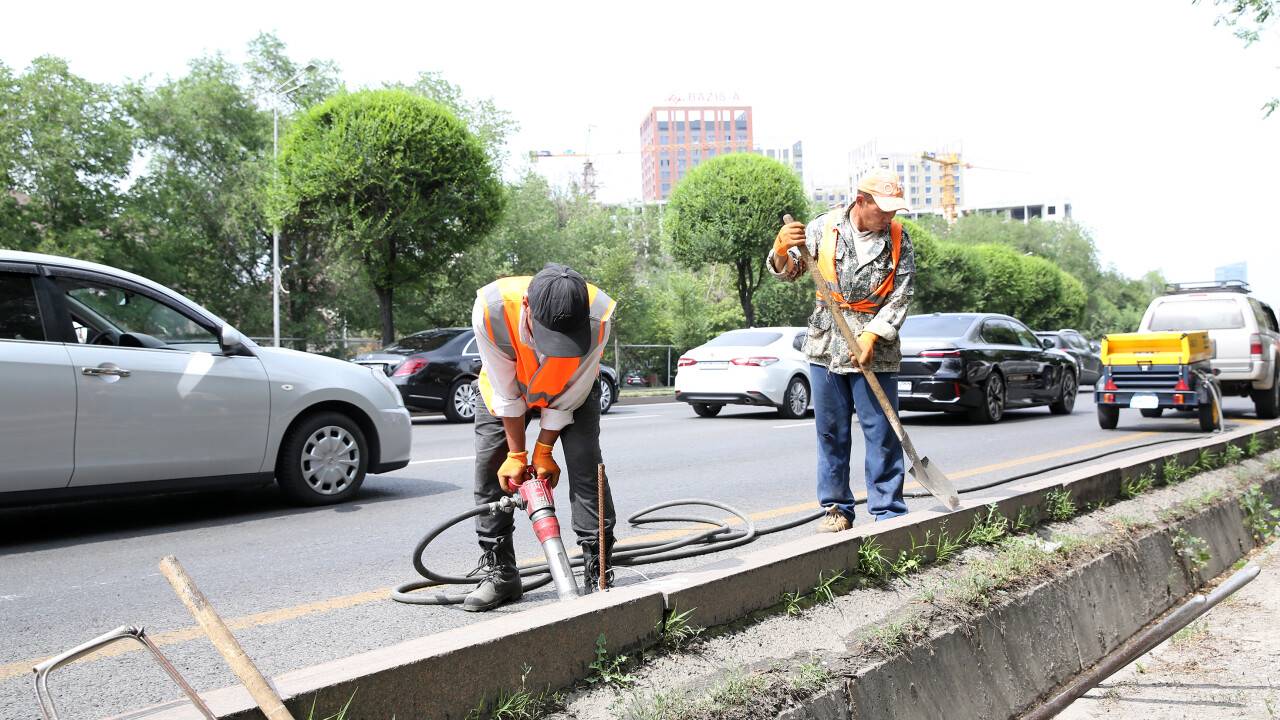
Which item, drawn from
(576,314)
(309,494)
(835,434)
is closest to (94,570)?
(309,494)

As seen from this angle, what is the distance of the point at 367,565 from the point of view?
503cm

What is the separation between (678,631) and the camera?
3102mm

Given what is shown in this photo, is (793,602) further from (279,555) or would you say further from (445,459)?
(445,459)

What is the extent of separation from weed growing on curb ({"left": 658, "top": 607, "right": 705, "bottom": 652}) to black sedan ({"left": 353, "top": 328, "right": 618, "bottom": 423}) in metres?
10.9

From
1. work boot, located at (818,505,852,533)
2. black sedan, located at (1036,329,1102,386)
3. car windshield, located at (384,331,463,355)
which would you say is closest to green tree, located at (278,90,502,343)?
car windshield, located at (384,331,463,355)

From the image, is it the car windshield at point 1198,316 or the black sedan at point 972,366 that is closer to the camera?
the black sedan at point 972,366

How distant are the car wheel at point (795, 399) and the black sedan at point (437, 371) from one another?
A: 282 cm

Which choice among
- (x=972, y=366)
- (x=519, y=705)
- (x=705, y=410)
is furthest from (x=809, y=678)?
(x=705, y=410)

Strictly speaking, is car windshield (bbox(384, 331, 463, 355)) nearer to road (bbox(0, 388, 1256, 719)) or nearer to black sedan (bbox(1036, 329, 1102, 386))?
road (bbox(0, 388, 1256, 719))

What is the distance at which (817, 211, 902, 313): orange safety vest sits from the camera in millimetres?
4918

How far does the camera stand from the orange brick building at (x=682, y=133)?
187875mm

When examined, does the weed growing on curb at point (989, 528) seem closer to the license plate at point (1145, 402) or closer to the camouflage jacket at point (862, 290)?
the camouflage jacket at point (862, 290)

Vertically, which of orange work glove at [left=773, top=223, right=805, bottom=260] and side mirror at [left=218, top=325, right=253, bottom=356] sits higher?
orange work glove at [left=773, top=223, right=805, bottom=260]

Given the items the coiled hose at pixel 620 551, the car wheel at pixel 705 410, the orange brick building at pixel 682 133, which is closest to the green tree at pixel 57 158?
the car wheel at pixel 705 410
